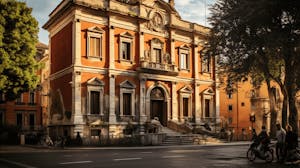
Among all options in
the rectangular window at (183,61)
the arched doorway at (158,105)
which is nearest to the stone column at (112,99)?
the arched doorway at (158,105)

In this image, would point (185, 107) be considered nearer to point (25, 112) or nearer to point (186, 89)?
point (186, 89)

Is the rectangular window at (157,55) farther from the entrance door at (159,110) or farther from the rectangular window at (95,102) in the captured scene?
the rectangular window at (95,102)

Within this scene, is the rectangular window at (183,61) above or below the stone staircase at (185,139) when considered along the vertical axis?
above

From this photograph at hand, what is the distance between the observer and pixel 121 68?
34.4 m

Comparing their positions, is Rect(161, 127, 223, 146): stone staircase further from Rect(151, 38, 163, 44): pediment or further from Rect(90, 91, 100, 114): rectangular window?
Rect(151, 38, 163, 44): pediment

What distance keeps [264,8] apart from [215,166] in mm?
6872

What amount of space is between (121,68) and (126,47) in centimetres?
238

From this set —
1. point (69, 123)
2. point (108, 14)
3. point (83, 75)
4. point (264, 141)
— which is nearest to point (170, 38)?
point (108, 14)

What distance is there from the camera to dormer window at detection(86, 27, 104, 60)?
3253cm

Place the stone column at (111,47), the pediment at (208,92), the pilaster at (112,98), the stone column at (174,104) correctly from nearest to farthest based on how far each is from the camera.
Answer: the pilaster at (112,98), the stone column at (111,47), the stone column at (174,104), the pediment at (208,92)

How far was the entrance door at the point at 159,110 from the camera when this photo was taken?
36812mm

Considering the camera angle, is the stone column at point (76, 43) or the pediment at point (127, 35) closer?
the stone column at point (76, 43)

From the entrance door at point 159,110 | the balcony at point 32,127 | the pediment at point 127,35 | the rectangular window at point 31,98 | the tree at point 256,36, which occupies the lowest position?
the balcony at point 32,127

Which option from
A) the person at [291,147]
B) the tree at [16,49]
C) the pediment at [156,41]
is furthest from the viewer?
the pediment at [156,41]
